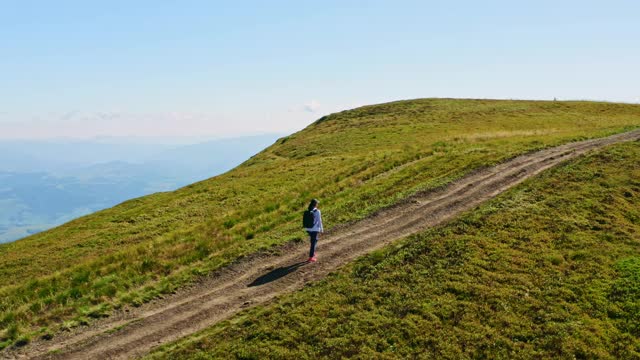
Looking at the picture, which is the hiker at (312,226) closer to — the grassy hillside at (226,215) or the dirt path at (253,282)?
the dirt path at (253,282)

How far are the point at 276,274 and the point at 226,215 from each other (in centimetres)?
1523

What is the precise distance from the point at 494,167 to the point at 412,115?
1980 inches

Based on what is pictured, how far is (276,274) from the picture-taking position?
20156mm

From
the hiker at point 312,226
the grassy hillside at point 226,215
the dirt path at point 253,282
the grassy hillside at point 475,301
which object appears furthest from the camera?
the hiker at point 312,226

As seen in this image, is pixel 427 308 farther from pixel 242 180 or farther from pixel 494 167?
pixel 242 180

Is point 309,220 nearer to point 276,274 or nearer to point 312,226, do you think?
point 312,226

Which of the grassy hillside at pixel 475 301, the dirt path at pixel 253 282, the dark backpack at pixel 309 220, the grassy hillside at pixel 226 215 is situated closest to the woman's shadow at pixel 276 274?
the dirt path at pixel 253 282

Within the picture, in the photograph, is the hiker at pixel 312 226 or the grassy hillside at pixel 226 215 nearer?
the grassy hillside at pixel 226 215

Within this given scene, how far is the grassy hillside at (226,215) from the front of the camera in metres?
20.7

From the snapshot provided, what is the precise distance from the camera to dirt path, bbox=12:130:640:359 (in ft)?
52.5

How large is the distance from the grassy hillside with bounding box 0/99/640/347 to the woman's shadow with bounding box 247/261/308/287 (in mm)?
2814

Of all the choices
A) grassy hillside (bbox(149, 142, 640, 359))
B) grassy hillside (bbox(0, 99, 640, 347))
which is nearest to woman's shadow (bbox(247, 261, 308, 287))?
grassy hillside (bbox(149, 142, 640, 359))

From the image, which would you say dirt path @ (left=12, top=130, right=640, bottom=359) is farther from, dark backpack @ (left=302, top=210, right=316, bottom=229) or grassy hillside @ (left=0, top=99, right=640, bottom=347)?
dark backpack @ (left=302, top=210, right=316, bottom=229)

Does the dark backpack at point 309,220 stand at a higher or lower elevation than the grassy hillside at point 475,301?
higher
